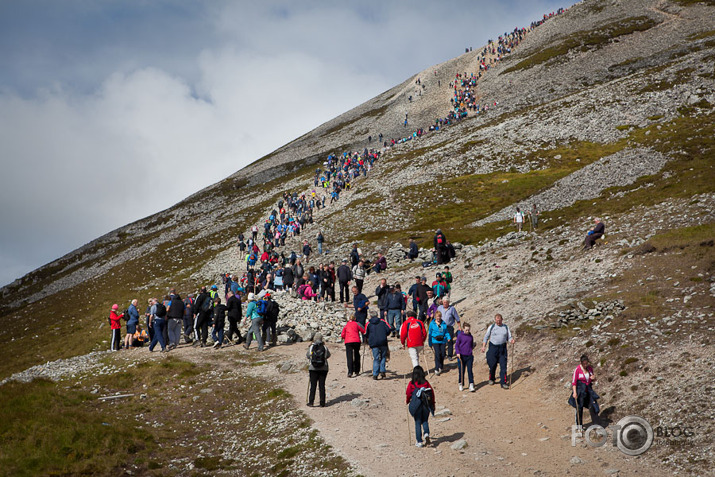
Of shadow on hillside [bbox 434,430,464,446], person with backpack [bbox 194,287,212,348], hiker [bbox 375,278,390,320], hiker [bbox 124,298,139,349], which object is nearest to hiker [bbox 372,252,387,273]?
hiker [bbox 375,278,390,320]

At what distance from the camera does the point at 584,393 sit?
14.6m

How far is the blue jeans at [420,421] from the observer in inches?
569

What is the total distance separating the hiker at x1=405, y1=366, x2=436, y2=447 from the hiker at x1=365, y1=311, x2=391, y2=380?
20.5 ft

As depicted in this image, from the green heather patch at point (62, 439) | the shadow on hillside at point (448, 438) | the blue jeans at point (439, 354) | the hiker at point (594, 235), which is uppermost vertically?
the hiker at point (594, 235)

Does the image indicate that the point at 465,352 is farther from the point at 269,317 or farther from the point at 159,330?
the point at 159,330

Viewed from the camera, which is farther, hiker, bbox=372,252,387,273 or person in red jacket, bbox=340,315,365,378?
hiker, bbox=372,252,387,273

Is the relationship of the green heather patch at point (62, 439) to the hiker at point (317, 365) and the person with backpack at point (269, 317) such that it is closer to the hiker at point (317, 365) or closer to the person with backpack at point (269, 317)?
the hiker at point (317, 365)

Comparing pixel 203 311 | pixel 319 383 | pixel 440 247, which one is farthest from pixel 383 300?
pixel 440 247

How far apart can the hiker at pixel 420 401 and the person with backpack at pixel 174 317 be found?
19.1 metres

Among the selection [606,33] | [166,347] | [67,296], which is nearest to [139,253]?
[67,296]

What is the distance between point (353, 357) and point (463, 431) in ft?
24.9

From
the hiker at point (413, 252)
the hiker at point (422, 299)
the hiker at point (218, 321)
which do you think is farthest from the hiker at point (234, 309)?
the hiker at point (413, 252)

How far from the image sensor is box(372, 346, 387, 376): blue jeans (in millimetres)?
21461

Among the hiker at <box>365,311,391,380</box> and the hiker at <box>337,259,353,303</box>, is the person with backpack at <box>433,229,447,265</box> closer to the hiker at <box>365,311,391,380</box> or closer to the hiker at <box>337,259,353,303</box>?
the hiker at <box>337,259,353,303</box>
